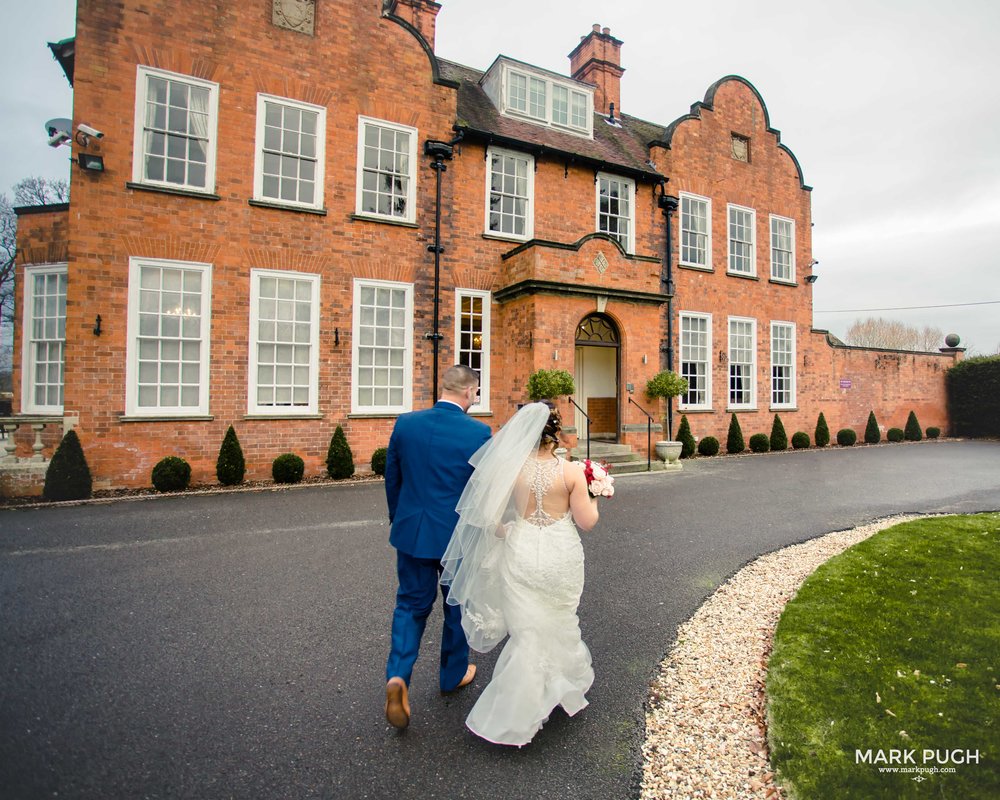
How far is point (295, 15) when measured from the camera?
35.3 ft

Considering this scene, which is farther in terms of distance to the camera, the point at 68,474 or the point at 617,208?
the point at 617,208

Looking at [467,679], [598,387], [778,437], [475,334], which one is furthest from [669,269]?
[467,679]

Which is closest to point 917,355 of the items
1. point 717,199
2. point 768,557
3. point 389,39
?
point 717,199

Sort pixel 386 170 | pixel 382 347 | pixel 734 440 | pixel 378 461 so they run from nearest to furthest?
pixel 378 461 < pixel 382 347 < pixel 386 170 < pixel 734 440

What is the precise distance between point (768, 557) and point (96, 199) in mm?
12245

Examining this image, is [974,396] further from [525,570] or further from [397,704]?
[397,704]

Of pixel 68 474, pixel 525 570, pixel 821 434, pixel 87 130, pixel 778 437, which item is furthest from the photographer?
pixel 821 434

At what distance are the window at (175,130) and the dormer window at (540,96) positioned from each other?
7234 mm

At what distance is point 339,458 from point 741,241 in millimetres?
14395

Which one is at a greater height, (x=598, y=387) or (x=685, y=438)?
(x=598, y=387)

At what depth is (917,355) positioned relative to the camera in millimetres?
20781

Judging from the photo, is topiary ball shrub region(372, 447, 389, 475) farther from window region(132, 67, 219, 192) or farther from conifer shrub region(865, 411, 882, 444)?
conifer shrub region(865, 411, 882, 444)

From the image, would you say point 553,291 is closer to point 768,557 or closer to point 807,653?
point 768,557

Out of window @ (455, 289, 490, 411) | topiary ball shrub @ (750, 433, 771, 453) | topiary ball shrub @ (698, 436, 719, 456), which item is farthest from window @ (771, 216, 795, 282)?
window @ (455, 289, 490, 411)
